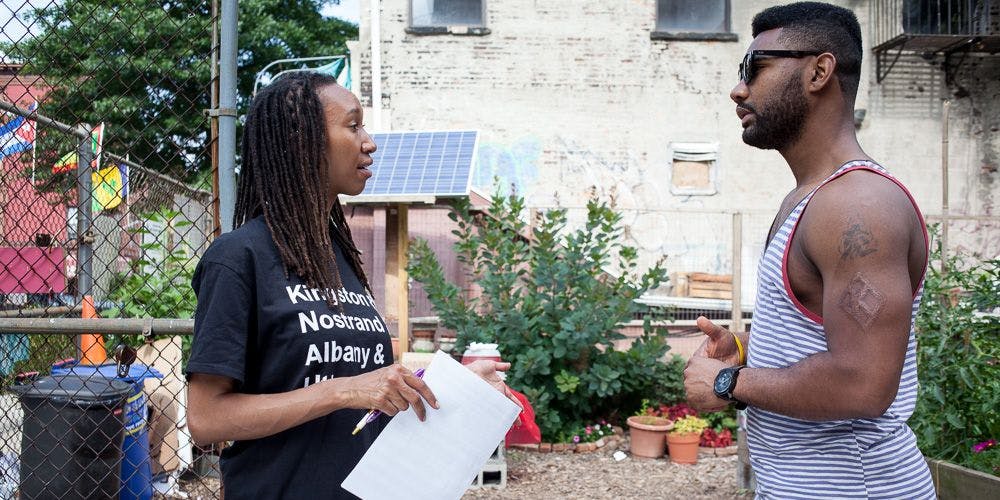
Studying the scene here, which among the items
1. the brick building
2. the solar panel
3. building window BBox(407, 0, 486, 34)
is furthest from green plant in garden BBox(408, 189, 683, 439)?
building window BBox(407, 0, 486, 34)

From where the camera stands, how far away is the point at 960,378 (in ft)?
13.1

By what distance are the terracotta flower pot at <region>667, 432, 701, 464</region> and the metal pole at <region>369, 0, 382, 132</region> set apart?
7.52 meters

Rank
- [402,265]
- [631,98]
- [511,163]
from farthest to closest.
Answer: [631,98] → [511,163] → [402,265]

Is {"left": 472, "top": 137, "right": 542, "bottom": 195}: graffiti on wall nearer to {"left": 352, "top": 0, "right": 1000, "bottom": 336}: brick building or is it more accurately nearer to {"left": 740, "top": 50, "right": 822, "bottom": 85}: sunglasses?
{"left": 352, "top": 0, "right": 1000, "bottom": 336}: brick building

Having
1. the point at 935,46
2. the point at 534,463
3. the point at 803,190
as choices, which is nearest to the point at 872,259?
the point at 803,190

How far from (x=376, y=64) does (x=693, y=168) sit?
18.0 feet

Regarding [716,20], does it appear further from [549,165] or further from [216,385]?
[216,385]

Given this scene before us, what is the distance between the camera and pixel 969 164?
44.2 feet

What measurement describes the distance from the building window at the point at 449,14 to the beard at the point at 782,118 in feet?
37.4

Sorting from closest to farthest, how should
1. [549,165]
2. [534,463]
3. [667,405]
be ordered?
1. [534,463]
2. [667,405]
3. [549,165]

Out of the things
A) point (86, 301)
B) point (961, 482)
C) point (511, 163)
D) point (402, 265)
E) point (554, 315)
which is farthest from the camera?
point (511, 163)

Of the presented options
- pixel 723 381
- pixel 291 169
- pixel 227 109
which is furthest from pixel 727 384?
pixel 227 109

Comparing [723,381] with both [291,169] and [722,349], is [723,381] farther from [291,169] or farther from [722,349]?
[291,169]

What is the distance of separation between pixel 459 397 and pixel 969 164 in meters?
14.3
